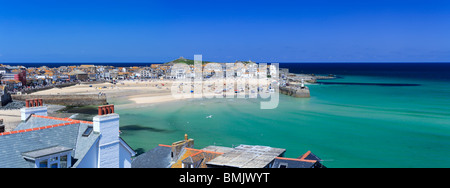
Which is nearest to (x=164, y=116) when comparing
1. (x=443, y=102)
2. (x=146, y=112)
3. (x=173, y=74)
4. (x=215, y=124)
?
(x=146, y=112)

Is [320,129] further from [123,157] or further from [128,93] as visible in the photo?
[128,93]

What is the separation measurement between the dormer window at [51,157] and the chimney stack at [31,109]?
323 cm

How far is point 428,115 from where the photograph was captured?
38938mm

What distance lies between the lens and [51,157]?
23.8ft

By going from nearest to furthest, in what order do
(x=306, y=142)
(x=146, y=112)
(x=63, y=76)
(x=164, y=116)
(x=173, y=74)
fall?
(x=306, y=142)
(x=164, y=116)
(x=146, y=112)
(x=63, y=76)
(x=173, y=74)

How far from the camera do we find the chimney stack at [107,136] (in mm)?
8062

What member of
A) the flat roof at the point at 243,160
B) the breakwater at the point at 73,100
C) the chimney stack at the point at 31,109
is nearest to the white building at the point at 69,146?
the chimney stack at the point at 31,109

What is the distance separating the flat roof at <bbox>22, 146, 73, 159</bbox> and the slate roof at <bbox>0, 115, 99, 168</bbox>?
172mm

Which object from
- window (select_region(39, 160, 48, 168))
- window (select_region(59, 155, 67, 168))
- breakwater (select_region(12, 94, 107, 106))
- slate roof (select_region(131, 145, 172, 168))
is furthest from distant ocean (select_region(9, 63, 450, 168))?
window (select_region(39, 160, 48, 168))

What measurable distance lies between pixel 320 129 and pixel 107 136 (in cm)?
2613
